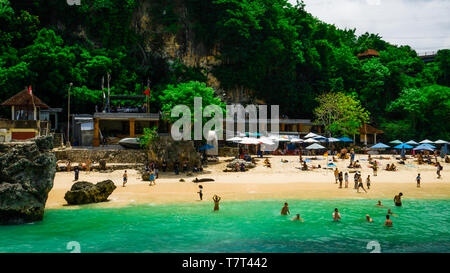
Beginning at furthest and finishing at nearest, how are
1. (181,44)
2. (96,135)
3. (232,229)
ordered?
(181,44) → (96,135) → (232,229)

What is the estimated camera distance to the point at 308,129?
52.4 m

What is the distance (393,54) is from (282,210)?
177 ft

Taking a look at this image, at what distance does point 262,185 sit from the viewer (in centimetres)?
A: 2664

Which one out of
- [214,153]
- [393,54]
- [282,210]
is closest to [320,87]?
[393,54]

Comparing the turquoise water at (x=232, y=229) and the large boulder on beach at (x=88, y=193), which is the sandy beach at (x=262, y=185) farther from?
the turquoise water at (x=232, y=229)

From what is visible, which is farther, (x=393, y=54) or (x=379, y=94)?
(x=393, y=54)

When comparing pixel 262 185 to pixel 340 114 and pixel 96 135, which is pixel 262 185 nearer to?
pixel 96 135

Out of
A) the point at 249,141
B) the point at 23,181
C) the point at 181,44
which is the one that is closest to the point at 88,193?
the point at 23,181

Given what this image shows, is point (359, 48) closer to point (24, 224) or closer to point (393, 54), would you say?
point (393, 54)

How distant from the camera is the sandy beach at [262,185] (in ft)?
75.4

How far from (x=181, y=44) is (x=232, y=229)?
42.4 meters

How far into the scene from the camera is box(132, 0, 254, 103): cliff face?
5331 cm

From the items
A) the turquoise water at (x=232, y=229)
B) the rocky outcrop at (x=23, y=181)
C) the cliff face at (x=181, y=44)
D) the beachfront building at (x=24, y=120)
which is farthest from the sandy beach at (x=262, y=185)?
the cliff face at (x=181, y=44)

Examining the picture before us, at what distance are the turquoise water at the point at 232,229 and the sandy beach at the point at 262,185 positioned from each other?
6.96 feet
